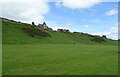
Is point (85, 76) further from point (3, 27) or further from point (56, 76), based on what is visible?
point (3, 27)

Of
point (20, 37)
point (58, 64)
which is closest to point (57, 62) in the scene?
point (58, 64)

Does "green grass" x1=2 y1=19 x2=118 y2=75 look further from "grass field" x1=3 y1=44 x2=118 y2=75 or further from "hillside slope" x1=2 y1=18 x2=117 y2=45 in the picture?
"hillside slope" x1=2 y1=18 x2=117 y2=45

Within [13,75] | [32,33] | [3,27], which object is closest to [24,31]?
[32,33]

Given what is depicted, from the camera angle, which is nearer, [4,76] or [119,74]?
[4,76]

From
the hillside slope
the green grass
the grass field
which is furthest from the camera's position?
the hillside slope

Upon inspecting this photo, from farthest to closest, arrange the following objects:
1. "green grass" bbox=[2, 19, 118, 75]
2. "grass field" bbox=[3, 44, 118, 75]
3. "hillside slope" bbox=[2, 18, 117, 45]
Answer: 1. "hillside slope" bbox=[2, 18, 117, 45]
2. "green grass" bbox=[2, 19, 118, 75]
3. "grass field" bbox=[3, 44, 118, 75]

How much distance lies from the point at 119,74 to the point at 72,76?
3.80 meters

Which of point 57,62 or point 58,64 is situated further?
point 57,62

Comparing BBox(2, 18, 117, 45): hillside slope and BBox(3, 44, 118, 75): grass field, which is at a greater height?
BBox(2, 18, 117, 45): hillside slope

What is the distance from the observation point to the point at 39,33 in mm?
90312

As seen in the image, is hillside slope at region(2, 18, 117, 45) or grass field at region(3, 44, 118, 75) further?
hillside slope at region(2, 18, 117, 45)

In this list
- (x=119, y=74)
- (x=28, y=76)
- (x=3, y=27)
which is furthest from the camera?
(x=3, y=27)

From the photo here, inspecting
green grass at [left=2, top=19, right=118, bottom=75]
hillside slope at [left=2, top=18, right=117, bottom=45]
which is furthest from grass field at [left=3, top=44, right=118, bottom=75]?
hillside slope at [left=2, top=18, right=117, bottom=45]

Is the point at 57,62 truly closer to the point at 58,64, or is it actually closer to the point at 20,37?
the point at 58,64
